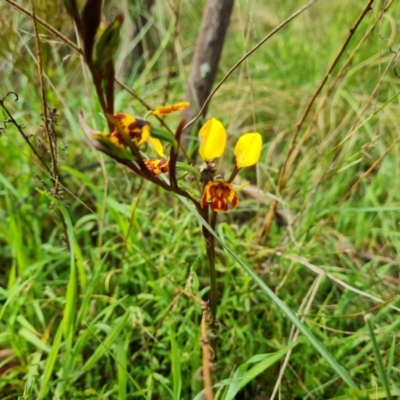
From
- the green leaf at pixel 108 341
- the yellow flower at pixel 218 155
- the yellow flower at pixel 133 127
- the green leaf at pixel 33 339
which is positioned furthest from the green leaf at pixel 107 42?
the green leaf at pixel 33 339

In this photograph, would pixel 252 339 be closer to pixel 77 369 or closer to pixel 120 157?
pixel 77 369

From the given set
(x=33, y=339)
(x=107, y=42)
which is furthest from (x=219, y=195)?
(x=33, y=339)

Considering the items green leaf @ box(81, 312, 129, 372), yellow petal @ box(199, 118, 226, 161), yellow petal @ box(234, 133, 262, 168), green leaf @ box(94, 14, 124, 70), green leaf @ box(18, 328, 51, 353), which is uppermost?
green leaf @ box(94, 14, 124, 70)

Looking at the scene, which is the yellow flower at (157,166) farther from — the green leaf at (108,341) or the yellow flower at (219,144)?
the green leaf at (108,341)

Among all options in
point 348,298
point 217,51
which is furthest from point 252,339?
point 217,51

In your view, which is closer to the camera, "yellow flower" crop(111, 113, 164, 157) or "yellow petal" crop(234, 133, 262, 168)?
"yellow flower" crop(111, 113, 164, 157)

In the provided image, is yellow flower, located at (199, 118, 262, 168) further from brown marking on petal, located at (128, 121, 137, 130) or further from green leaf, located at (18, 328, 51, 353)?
green leaf, located at (18, 328, 51, 353)

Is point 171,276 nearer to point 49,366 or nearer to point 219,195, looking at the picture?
point 49,366

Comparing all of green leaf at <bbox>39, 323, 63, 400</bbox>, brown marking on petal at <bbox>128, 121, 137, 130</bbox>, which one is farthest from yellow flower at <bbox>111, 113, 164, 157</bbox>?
green leaf at <bbox>39, 323, 63, 400</bbox>
